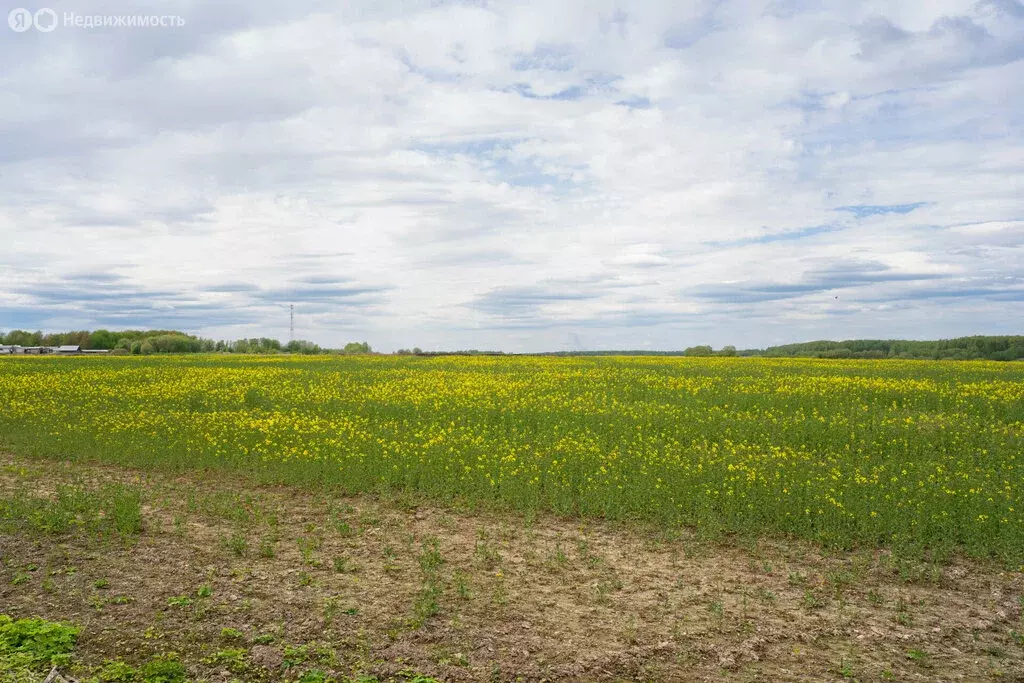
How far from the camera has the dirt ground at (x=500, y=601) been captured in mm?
6617

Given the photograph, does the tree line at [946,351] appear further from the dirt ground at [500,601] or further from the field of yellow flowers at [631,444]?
the dirt ground at [500,601]

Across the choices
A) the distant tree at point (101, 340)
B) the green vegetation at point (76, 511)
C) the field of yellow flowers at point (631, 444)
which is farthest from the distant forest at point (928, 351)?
the distant tree at point (101, 340)

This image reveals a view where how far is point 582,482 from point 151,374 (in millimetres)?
29291

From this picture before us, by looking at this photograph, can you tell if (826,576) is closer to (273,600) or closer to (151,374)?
(273,600)

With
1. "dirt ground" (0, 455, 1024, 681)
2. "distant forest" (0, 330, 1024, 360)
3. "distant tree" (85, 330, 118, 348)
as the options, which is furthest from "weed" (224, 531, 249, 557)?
"distant tree" (85, 330, 118, 348)

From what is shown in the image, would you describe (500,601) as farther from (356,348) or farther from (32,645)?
(356,348)

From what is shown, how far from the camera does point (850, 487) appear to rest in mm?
12062

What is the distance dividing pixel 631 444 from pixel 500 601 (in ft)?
25.7

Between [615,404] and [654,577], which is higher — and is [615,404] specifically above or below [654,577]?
above

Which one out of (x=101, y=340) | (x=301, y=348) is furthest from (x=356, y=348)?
(x=101, y=340)

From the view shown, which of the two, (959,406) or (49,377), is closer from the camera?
(959,406)

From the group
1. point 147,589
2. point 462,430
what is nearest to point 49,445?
point 462,430

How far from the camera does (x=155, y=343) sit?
79.1m

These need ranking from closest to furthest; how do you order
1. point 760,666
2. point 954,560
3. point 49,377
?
point 760,666 < point 954,560 < point 49,377
